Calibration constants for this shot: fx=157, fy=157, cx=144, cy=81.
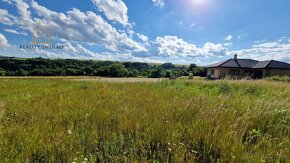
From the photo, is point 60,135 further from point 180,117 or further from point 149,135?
point 180,117

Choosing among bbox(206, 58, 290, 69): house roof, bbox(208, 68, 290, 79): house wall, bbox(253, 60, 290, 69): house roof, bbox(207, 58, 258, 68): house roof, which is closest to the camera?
bbox(253, 60, 290, 69): house roof

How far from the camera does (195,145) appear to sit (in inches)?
87.9

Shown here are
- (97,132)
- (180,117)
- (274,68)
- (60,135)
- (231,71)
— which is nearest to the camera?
(60,135)

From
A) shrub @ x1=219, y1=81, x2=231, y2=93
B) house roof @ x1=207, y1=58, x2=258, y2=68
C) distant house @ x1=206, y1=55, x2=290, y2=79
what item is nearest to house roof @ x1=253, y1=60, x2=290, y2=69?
distant house @ x1=206, y1=55, x2=290, y2=79

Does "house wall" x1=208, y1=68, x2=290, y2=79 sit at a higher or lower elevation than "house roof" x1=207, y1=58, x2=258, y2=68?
lower

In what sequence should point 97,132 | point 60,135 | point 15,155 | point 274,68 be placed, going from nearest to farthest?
point 15,155
point 60,135
point 97,132
point 274,68

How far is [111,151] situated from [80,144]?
17.5 inches

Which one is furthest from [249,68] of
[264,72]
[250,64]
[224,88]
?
[224,88]

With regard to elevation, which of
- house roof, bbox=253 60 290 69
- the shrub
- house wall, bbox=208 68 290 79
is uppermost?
house roof, bbox=253 60 290 69

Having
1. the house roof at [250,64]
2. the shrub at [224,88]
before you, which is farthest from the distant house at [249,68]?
the shrub at [224,88]

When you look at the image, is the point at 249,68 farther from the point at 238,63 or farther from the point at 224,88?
the point at 224,88

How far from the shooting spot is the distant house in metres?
28.3

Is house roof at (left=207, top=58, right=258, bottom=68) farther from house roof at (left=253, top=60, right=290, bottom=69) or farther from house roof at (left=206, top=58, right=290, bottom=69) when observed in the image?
house roof at (left=253, top=60, right=290, bottom=69)

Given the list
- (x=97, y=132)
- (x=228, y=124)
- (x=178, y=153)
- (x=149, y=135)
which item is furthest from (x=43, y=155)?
(x=228, y=124)
